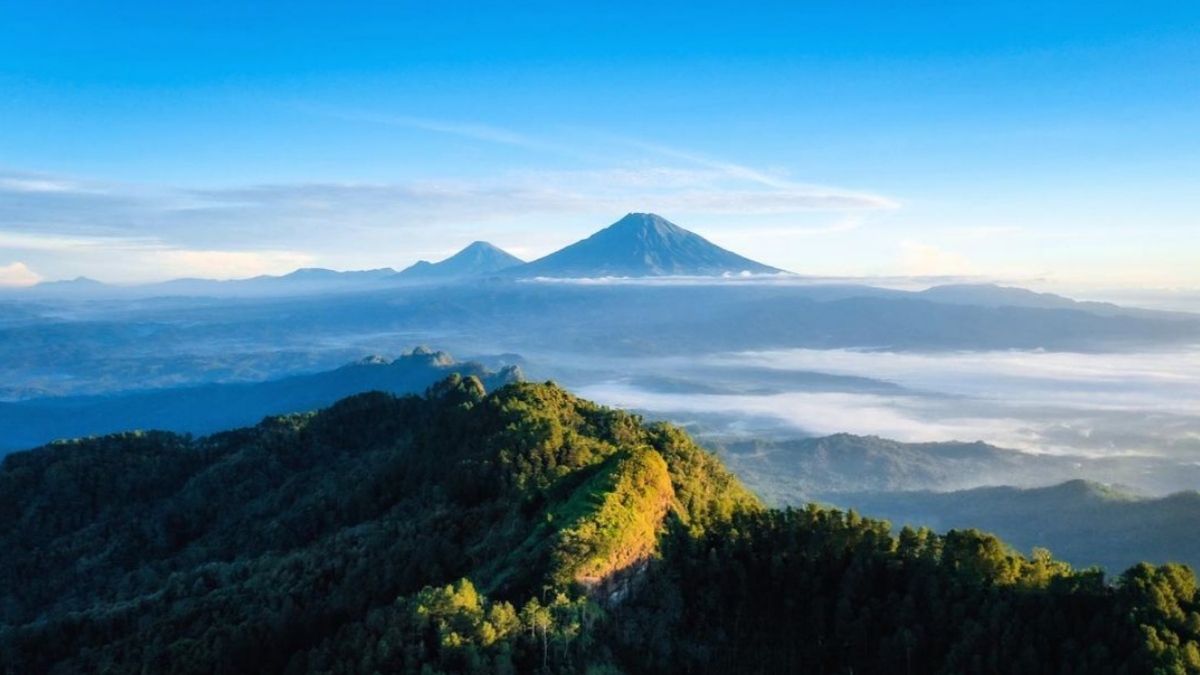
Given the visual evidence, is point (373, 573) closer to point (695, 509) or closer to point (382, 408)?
point (695, 509)

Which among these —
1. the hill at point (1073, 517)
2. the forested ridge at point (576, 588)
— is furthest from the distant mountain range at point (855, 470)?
the forested ridge at point (576, 588)

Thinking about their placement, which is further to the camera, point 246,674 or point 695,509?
point 695,509

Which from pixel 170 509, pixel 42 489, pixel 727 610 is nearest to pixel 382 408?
pixel 170 509

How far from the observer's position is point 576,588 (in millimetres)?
20828

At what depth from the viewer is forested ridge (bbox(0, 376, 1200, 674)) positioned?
752 inches

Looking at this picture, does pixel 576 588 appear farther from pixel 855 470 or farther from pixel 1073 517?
pixel 855 470

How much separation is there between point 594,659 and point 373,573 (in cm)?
1311

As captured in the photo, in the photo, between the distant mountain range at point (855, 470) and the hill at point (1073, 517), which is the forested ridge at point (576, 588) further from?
the distant mountain range at point (855, 470)

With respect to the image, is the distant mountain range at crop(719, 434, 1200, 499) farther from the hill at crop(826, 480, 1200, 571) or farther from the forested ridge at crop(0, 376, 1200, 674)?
the forested ridge at crop(0, 376, 1200, 674)

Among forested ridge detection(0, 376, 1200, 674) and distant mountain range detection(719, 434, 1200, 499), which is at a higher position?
forested ridge detection(0, 376, 1200, 674)

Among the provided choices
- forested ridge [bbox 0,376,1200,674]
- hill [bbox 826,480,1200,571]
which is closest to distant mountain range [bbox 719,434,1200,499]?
hill [bbox 826,480,1200,571]

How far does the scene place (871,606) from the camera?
22.2 meters

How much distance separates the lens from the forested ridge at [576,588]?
1911 cm

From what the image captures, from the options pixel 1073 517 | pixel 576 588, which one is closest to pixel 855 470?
pixel 1073 517
